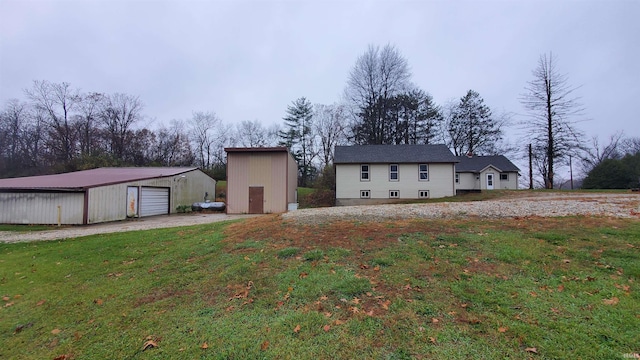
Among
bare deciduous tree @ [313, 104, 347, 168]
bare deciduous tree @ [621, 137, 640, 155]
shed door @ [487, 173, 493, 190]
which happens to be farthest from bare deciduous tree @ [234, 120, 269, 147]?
bare deciduous tree @ [621, 137, 640, 155]

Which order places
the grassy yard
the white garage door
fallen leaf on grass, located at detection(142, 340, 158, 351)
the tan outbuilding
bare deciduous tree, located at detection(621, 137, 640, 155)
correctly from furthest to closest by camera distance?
bare deciduous tree, located at detection(621, 137, 640, 155) → the tan outbuilding → the white garage door → fallen leaf on grass, located at detection(142, 340, 158, 351) → the grassy yard

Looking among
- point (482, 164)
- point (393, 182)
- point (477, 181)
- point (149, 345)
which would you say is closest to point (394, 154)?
point (393, 182)

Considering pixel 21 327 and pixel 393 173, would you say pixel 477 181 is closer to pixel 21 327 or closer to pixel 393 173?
pixel 393 173

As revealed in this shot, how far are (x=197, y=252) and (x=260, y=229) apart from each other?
222 centimetres

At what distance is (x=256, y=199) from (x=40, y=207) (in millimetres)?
11545

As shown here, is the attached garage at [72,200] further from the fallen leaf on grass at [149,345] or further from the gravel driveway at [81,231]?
the fallen leaf on grass at [149,345]

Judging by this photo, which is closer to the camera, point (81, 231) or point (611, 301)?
point (611, 301)

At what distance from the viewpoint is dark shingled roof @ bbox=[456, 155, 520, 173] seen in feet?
95.2

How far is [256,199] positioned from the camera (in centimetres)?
1806

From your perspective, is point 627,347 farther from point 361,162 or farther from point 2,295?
point 361,162

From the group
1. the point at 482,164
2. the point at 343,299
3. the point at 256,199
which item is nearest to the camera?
the point at 343,299

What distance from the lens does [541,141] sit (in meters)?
26.2

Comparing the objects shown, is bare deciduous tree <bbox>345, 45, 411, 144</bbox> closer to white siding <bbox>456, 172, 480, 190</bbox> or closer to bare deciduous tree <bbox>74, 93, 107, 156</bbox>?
white siding <bbox>456, 172, 480, 190</bbox>

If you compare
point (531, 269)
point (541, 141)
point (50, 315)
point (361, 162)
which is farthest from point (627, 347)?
point (541, 141)
